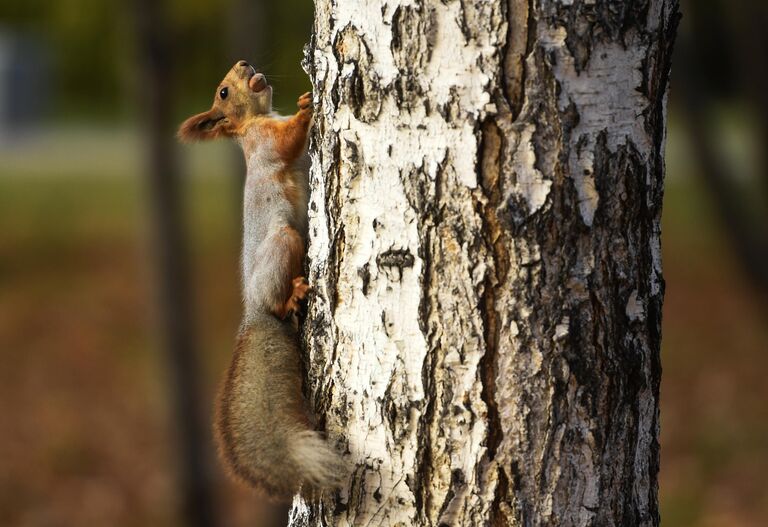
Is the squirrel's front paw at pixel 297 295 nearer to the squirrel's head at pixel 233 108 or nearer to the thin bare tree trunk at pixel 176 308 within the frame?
the squirrel's head at pixel 233 108

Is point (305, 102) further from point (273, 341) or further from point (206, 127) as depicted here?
point (273, 341)

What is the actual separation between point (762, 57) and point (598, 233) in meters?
8.31

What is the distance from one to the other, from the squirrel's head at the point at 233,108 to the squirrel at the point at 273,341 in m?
0.12

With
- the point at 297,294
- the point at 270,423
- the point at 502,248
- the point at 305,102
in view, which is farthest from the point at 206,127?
the point at 502,248

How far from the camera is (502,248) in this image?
6.40 ft

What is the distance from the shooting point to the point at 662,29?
1995 mm

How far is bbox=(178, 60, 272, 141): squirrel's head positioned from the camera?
3.18 metres

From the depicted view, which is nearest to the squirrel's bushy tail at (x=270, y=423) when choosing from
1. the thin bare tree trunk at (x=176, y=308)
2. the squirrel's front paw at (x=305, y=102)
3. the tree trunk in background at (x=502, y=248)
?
the tree trunk in background at (x=502, y=248)

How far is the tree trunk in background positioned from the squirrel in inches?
8.8

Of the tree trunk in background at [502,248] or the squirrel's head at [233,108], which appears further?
the squirrel's head at [233,108]

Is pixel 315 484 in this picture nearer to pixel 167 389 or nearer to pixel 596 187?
pixel 596 187

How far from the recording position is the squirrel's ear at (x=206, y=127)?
10.4 feet

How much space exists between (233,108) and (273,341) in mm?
1007

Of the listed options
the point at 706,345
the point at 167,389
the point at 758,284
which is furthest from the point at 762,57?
the point at 167,389
